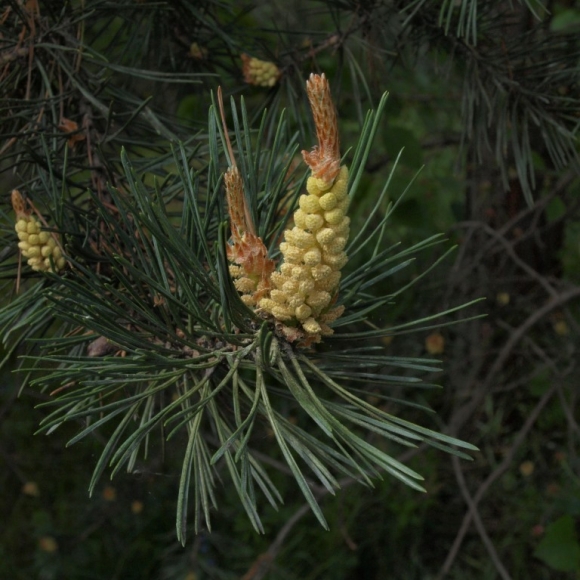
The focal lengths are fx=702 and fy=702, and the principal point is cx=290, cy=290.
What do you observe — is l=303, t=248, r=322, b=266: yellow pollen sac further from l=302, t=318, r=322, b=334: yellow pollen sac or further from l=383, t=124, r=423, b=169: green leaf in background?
l=383, t=124, r=423, b=169: green leaf in background

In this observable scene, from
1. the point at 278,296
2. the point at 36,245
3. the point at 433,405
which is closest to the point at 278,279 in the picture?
the point at 278,296

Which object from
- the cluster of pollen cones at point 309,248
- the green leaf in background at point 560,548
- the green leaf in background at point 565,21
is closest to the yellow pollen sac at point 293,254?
the cluster of pollen cones at point 309,248

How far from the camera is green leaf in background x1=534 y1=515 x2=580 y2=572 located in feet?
3.31

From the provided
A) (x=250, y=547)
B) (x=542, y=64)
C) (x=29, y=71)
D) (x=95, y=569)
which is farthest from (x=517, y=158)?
(x=95, y=569)

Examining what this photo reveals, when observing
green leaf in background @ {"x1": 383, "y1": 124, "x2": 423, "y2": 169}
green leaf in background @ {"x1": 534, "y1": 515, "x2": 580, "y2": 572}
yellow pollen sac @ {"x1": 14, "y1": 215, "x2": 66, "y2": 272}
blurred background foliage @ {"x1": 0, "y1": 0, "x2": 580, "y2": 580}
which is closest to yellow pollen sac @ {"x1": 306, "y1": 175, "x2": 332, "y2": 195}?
yellow pollen sac @ {"x1": 14, "y1": 215, "x2": 66, "y2": 272}

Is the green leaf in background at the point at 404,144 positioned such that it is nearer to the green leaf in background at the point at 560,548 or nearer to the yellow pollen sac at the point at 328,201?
the green leaf in background at the point at 560,548

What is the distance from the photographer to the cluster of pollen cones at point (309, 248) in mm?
287

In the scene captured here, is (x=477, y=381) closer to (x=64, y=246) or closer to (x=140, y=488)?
(x=140, y=488)

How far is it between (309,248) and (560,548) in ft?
2.95

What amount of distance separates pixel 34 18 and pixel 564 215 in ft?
2.81

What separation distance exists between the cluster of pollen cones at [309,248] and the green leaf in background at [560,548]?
Result: 32.6 inches

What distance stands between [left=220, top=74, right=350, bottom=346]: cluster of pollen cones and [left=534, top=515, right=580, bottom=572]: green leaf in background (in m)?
0.83

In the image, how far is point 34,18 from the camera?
0.48m

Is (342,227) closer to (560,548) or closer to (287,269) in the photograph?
(287,269)
